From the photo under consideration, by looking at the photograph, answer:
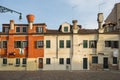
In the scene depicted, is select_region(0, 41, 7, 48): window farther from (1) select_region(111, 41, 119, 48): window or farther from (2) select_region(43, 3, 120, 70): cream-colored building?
(1) select_region(111, 41, 119, 48): window

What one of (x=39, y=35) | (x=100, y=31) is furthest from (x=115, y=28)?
(x=39, y=35)

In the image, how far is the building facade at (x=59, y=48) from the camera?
57.2 meters

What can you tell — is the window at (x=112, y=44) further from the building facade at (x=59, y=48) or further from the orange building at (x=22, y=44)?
the orange building at (x=22, y=44)

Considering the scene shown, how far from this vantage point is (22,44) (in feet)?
193

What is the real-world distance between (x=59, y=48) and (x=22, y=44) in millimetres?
7162

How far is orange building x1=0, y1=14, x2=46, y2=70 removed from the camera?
58.2m

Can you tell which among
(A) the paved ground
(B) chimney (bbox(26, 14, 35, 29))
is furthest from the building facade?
(A) the paved ground

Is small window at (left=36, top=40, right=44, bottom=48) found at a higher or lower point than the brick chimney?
lower

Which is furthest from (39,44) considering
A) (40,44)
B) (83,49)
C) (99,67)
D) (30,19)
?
(99,67)

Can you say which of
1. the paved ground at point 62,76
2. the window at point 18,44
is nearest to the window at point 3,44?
the window at point 18,44

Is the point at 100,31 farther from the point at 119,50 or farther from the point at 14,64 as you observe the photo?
the point at 14,64

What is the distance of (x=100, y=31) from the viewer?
57.9 meters

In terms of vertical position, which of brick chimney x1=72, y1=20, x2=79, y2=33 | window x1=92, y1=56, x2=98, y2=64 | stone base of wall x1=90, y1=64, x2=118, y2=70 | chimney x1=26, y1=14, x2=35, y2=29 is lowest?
stone base of wall x1=90, y1=64, x2=118, y2=70

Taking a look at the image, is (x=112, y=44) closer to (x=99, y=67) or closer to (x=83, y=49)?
(x=99, y=67)
